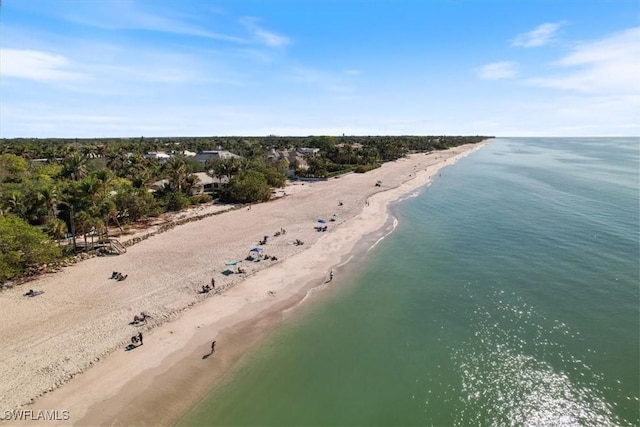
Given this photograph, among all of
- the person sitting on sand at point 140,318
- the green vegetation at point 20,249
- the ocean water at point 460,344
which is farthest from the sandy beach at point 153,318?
the ocean water at point 460,344

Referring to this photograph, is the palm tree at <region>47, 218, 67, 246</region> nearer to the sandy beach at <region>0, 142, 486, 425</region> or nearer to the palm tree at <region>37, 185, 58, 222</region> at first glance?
the palm tree at <region>37, 185, 58, 222</region>

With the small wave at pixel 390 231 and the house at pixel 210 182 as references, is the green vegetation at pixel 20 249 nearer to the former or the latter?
the small wave at pixel 390 231

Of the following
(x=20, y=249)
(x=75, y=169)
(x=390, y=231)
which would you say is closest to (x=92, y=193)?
(x=20, y=249)

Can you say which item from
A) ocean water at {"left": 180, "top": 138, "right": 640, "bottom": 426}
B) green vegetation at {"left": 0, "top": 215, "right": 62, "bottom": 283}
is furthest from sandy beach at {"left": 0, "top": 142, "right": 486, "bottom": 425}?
ocean water at {"left": 180, "top": 138, "right": 640, "bottom": 426}

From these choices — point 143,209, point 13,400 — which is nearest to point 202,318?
point 13,400

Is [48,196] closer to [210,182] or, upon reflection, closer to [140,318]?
[140,318]
